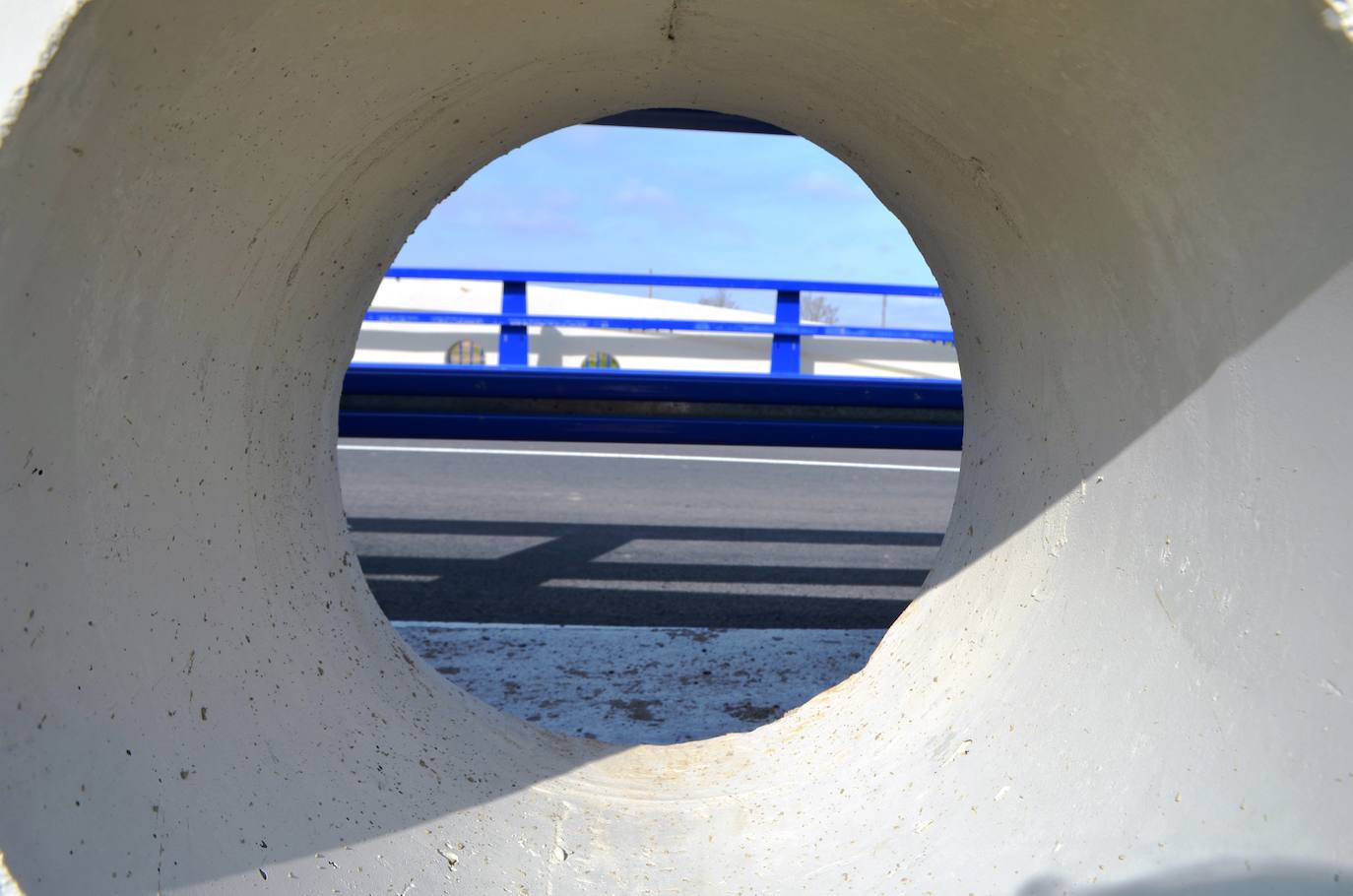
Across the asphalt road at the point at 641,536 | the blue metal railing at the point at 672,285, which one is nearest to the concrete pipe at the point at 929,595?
the asphalt road at the point at 641,536

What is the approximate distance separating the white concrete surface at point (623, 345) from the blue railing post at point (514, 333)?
7.19 meters

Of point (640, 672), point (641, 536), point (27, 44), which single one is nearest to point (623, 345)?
point (641, 536)

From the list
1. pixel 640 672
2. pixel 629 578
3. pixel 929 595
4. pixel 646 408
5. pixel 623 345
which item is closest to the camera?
pixel 929 595

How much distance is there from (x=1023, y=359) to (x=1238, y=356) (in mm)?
931

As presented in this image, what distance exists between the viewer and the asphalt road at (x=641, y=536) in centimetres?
540

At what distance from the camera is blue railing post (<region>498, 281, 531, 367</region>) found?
9733 mm

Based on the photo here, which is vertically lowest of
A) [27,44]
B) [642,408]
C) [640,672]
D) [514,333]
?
[640,672]

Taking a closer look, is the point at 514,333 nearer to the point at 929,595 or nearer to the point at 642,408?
the point at 642,408

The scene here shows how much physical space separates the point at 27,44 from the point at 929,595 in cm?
237

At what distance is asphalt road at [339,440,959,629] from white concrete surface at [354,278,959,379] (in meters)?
6.38

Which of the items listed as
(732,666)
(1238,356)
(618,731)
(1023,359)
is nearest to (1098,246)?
(1238,356)

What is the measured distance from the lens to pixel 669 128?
4691 millimetres

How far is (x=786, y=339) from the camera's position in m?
9.75

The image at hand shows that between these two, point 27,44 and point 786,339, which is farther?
point 786,339
